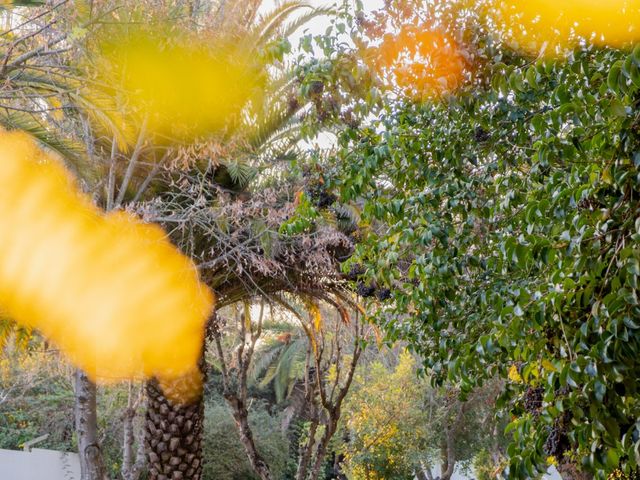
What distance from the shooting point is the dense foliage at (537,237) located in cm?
235

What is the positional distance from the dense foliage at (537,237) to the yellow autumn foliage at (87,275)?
3.96 meters

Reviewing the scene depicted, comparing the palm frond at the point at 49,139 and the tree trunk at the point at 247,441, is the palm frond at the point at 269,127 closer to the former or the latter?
the palm frond at the point at 49,139

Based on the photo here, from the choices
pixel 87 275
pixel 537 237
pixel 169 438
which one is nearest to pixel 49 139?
pixel 87 275

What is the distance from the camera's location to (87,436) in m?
8.70

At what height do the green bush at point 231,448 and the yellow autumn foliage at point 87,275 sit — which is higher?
the yellow autumn foliage at point 87,275

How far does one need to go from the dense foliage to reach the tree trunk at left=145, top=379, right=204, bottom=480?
16.1 feet

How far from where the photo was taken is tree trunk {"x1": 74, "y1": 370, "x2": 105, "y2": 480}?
8.65 meters

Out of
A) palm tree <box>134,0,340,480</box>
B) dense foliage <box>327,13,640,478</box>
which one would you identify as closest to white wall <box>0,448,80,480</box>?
palm tree <box>134,0,340,480</box>

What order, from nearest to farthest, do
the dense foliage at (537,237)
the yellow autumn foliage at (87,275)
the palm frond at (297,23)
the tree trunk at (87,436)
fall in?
the dense foliage at (537,237) → the yellow autumn foliage at (87,275) → the tree trunk at (87,436) → the palm frond at (297,23)

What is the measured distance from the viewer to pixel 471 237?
17.1 ft

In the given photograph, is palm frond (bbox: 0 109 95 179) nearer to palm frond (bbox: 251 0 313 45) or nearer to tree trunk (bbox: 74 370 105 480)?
tree trunk (bbox: 74 370 105 480)

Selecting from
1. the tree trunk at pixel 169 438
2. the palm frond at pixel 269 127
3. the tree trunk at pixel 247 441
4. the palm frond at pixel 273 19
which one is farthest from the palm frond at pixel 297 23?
the tree trunk at pixel 247 441

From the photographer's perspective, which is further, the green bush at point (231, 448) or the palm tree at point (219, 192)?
the green bush at point (231, 448)

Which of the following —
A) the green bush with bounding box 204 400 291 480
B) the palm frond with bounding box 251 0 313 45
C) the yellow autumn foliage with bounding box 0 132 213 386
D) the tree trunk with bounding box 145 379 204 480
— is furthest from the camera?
the green bush with bounding box 204 400 291 480
